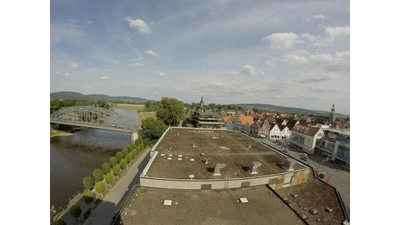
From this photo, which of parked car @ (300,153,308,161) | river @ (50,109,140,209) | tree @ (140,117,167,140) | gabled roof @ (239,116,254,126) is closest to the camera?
river @ (50,109,140,209)

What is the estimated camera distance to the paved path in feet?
43.0

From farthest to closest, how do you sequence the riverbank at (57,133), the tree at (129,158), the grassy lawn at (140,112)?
the grassy lawn at (140,112) < the riverbank at (57,133) < the tree at (129,158)

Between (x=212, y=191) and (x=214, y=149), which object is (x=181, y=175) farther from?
(x=214, y=149)

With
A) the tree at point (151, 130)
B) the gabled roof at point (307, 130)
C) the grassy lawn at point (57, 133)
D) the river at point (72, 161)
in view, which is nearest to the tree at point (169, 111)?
the tree at point (151, 130)

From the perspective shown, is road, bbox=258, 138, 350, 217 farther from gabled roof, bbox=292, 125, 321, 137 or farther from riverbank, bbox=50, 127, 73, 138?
riverbank, bbox=50, 127, 73, 138

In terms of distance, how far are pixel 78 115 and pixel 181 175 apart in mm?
47179

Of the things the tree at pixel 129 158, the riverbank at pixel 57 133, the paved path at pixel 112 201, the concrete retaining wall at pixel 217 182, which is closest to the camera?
the concrete retaining wall at pixel 217 182

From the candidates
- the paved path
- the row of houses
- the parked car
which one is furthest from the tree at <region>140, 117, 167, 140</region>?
the row of houses

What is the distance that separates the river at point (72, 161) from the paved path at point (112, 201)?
3.25m

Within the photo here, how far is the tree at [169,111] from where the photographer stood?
1736 inches

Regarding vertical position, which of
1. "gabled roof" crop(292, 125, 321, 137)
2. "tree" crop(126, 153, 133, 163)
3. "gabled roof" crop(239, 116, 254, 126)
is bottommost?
"tree" crop(126, 153, 133, 163)

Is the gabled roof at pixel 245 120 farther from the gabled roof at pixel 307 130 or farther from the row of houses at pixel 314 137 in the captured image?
the gabled roof at pixel 307 130

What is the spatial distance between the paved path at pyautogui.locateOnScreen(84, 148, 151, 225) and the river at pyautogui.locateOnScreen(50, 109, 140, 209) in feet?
10.7

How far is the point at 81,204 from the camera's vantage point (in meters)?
14.8
